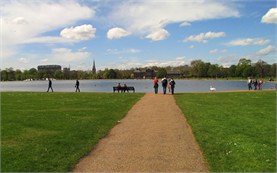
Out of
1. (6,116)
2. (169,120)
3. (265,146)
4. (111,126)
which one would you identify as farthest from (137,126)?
(6,116)

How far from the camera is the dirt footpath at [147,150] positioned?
804 centimetres

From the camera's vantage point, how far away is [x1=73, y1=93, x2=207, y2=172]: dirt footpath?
804cm

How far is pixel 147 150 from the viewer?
9609 millimetres

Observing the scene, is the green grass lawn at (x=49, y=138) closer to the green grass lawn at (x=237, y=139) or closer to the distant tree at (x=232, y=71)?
the green grass lawn at (x=237, y=139)

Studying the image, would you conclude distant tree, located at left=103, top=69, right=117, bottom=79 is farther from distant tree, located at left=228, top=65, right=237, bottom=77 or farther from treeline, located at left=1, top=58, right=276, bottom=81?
distant tree, located at left=228, top=65, right=237, bottom=77

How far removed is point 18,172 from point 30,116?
857cm

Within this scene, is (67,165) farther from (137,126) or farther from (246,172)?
(137,126)

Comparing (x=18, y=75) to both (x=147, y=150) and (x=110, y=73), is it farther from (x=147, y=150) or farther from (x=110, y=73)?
(x=147, y=150)

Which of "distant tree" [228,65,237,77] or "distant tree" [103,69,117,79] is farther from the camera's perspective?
"distant tree" [103,69,117,79]

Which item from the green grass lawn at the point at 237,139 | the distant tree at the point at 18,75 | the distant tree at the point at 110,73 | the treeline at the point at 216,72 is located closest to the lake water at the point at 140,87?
the green grass lawn at the point at 237,139

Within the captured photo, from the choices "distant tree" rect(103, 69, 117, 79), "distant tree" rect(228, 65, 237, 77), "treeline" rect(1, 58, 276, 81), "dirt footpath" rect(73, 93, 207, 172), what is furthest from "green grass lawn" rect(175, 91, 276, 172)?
"distant tree" rect(103, 69, 117, 79)

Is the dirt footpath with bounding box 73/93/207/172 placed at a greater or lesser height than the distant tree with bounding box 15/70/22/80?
lesser

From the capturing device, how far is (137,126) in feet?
45.0

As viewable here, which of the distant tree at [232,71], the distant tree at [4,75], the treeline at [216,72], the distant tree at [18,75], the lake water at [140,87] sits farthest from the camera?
the distant tree at [18,75]
